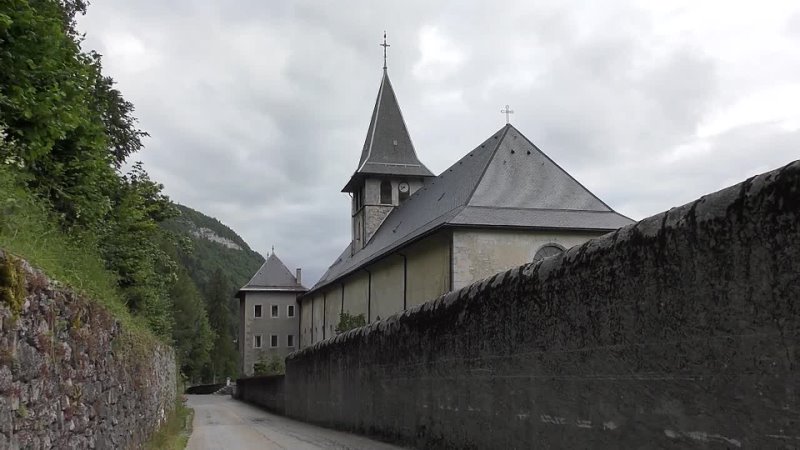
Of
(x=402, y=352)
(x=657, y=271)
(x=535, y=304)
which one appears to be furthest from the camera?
(x=402, y=352)

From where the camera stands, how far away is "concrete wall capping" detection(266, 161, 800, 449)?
452cm

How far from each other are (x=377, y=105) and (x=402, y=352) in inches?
1580

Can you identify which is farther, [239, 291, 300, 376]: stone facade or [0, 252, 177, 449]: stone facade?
[239, 291, 300, 376]: stone facade

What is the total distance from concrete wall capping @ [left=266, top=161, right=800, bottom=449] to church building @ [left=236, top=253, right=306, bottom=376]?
180 ft

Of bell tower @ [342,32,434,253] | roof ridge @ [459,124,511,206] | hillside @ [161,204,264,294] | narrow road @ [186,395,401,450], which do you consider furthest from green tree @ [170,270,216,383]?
narrow road @ [186,395,401,450]

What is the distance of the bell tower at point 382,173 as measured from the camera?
46562mm

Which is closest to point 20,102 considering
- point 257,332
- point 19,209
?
point 19,209

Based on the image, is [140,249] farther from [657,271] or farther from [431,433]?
[657,271]

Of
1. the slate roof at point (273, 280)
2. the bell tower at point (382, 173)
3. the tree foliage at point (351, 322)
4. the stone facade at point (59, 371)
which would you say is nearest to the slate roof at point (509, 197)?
the tree foliage at point (351, 322)

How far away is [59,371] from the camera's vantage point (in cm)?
499

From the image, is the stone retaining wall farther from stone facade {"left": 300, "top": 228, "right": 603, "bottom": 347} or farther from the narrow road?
the narrow road

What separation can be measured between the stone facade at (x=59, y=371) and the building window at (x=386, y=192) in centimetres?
3858

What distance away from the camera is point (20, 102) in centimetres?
724

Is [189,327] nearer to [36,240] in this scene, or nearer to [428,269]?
[428,269]
